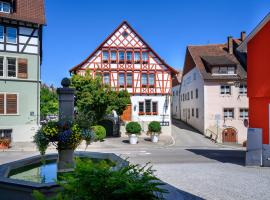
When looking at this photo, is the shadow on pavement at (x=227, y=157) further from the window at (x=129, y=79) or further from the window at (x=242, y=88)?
the window at (x=242, y=88)

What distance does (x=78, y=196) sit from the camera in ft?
11.7

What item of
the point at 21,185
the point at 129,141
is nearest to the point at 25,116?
the point at 129,141

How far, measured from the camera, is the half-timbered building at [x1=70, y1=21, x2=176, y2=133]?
106 feet

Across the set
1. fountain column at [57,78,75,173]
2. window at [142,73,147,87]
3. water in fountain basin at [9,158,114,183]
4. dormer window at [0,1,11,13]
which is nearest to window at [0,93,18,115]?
dormer window at [0,1,11,13]

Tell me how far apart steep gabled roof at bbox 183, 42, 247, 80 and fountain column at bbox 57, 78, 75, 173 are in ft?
89.7

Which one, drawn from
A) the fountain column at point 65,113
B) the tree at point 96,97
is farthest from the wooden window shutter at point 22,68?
the fountain column at point 65,113

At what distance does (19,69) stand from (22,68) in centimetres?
27

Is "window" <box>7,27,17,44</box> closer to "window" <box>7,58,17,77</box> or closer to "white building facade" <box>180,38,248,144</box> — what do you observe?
"window" <box>7,58,17,77</box>

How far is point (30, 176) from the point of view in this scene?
28.7 ft

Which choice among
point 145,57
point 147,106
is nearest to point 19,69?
point 145,57

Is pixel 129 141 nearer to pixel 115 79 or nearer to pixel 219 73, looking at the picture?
pixel 115 79

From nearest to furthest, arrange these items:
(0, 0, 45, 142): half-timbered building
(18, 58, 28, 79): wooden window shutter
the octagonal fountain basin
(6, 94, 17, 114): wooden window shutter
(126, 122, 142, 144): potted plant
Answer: the octagonal fountain basin
(0, 0, 45, 142): half-timbered building
(6, 94, 17, 114): wooden window shutter
(18, 58, 28, 79): wooden window shutter
(126, 122, 142, 144): potted plant

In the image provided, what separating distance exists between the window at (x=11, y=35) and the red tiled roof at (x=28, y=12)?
3.56 ft

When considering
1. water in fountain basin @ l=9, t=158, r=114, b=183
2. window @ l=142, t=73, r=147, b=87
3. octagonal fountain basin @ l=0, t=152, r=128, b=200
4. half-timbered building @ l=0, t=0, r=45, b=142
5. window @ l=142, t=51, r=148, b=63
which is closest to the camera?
octagonal fountain basin @ l=0, t=152, r=128, b=200
